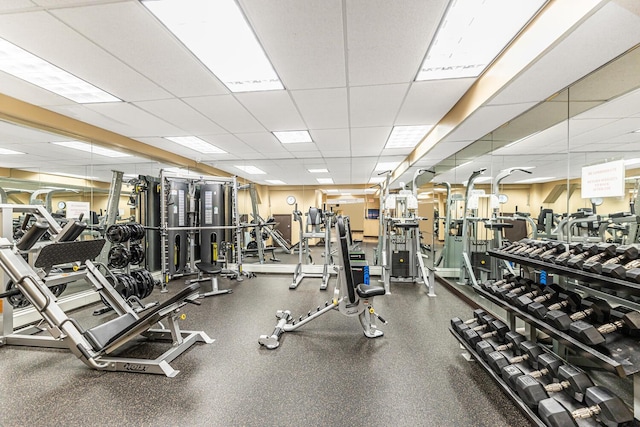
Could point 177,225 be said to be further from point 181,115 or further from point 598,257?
point 598,257

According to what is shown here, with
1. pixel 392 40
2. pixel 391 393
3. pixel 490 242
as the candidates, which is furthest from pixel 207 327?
pixel 490 242

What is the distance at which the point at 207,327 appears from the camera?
2.81 meters

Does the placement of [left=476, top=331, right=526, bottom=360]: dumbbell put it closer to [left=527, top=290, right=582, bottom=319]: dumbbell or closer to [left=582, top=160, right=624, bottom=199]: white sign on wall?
[left=527, top=290, right=582, bottom=319]: dumbbell

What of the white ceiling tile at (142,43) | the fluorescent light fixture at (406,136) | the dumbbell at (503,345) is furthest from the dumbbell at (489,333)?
the white ceiling tile at (142,43)

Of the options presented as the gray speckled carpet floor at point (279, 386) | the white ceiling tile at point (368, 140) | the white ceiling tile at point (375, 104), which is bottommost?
the gray speckled carpet floor at point (279, 386)

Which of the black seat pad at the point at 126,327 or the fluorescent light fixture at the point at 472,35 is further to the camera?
the black seat pad at the point at 126,327

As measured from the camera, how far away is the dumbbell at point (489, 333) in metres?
1.96

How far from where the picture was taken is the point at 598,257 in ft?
4.89

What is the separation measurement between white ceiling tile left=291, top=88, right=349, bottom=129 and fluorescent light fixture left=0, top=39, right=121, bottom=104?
210 cm

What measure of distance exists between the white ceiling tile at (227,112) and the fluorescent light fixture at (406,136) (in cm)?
207

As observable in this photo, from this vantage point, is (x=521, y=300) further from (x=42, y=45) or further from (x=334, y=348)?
(x=42, y=45)

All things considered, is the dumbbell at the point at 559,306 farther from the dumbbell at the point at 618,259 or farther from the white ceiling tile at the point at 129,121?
the white ceiling tile at the point at 129,121

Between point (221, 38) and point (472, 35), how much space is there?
1851 millimetres

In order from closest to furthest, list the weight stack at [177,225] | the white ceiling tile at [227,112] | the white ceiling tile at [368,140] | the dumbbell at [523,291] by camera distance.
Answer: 1. the dumbbell at [523,291]
2. the white ceiling tile at [227,112]
3. the white ceiling tile at [368,140]
4. the weight stack at [177,225]
